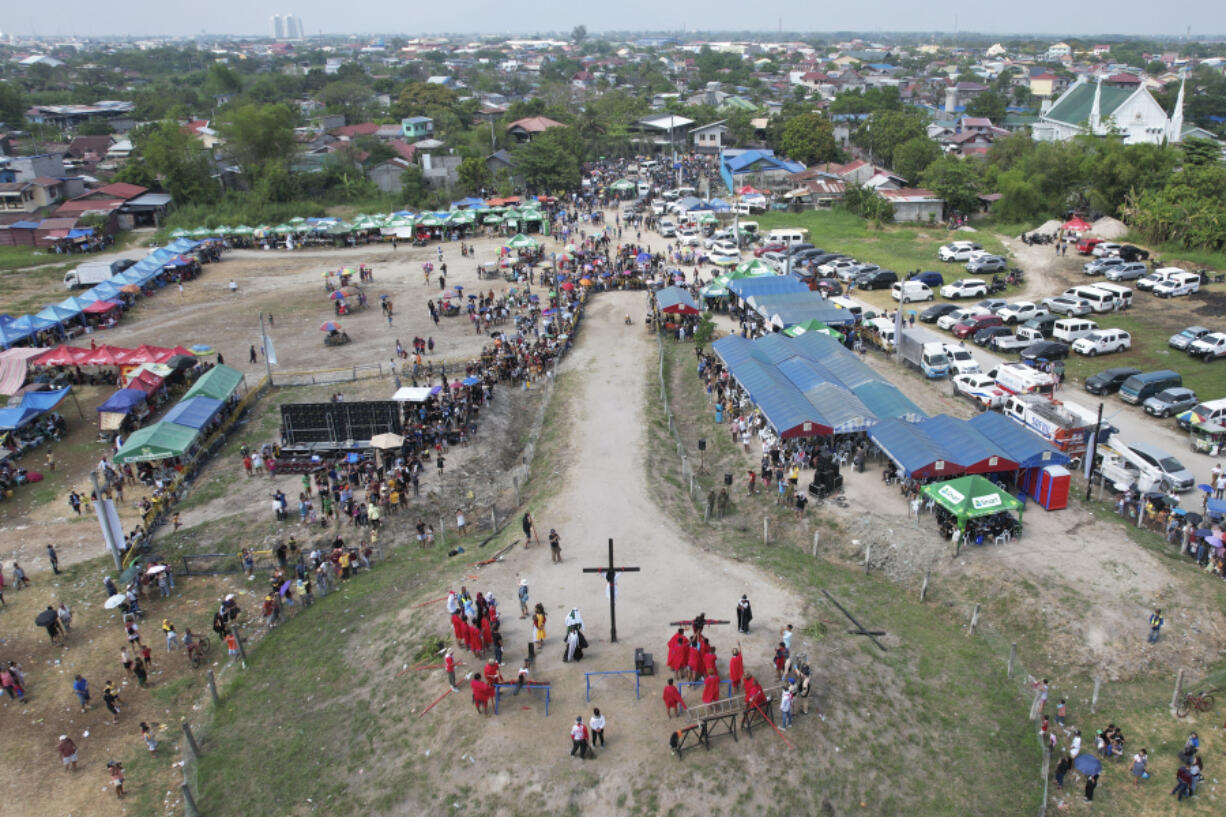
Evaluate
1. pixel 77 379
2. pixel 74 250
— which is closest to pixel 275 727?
pixel 77 379

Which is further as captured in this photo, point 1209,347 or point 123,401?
point 1209,347

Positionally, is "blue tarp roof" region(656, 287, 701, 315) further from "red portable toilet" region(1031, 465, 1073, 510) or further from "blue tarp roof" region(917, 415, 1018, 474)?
"red portable toilet" region(1031, 465, 1073, 510)

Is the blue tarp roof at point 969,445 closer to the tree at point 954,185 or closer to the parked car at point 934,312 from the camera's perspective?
the parked car at point 934,312

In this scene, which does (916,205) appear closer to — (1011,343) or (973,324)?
(973,324)

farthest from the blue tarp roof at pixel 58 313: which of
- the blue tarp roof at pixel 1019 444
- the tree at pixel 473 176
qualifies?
the blue tarp roof at pixel 1019 444

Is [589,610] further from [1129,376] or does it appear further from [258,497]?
[1129,376]

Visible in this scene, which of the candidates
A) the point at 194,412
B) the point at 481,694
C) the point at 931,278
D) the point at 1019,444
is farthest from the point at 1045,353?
the point at 194,412

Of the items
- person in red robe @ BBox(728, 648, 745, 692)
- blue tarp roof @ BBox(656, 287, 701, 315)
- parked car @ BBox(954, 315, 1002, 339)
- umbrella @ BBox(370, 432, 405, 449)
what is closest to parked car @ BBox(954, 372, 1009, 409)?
parked car @ BBox(954, 315, 1002, 339)
